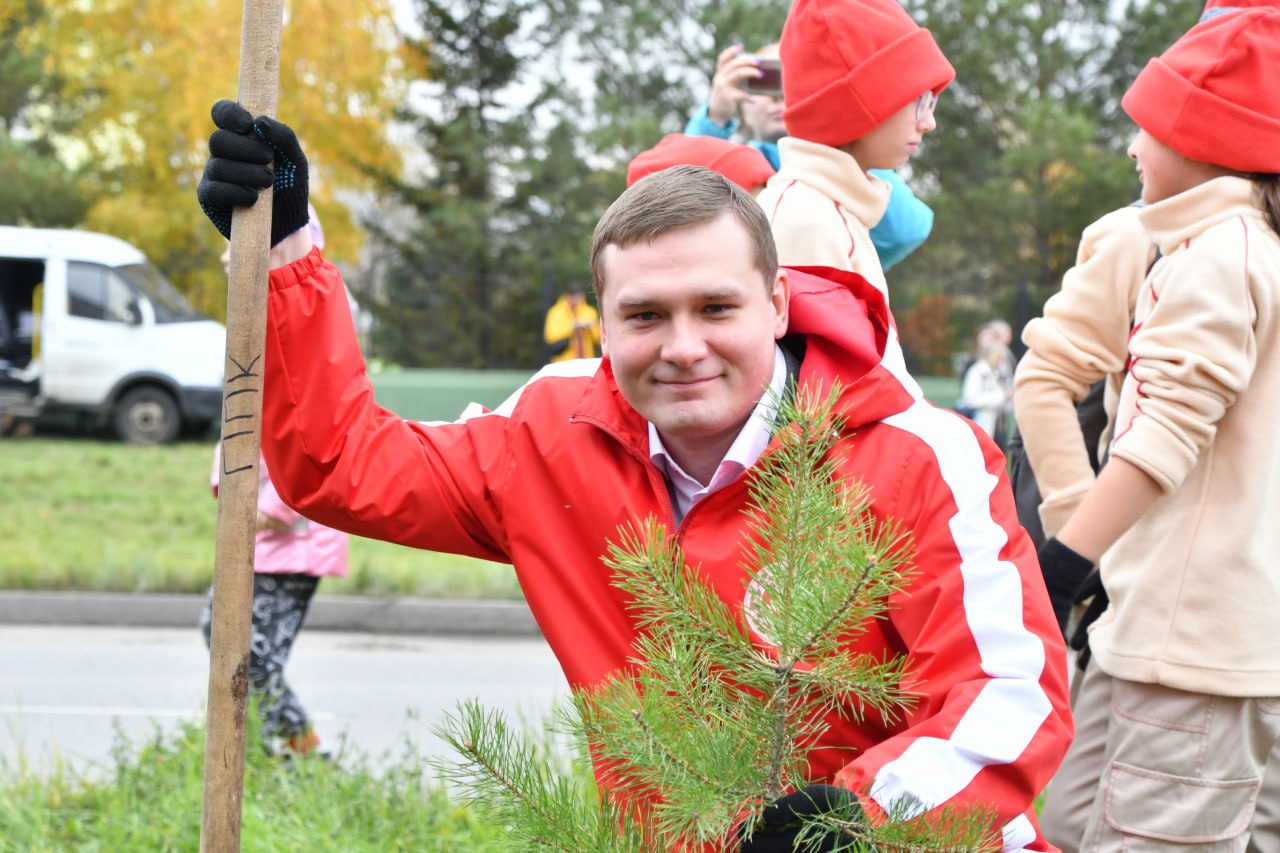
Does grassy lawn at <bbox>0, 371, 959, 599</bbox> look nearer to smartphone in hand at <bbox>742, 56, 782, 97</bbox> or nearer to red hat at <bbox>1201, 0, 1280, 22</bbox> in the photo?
smartphone in hand at <bbox>742, 56, 782, 97</bbox>

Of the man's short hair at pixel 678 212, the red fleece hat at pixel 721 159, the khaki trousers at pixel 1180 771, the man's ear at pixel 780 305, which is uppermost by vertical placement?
the red fleece hat at pixel 721 159

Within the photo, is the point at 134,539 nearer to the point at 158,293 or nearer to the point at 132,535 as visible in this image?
the point at 132,535

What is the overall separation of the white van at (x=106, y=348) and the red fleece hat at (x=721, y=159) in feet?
41.9

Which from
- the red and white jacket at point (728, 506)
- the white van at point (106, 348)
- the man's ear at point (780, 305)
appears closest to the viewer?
the red and white jacket at point (728, 506)

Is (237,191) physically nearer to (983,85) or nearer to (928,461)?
(928,461)

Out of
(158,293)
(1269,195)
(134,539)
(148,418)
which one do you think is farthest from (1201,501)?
(158,293)

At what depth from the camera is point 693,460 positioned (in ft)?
6.72

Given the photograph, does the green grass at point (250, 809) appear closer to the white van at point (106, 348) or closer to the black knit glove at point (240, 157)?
the black knit glove at point (240, 157)

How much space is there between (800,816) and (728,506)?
58 cm

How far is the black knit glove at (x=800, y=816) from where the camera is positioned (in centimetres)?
146

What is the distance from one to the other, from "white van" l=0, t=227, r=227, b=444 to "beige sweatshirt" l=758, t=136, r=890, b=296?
13.7 metres

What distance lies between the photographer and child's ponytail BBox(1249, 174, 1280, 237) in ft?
8.64

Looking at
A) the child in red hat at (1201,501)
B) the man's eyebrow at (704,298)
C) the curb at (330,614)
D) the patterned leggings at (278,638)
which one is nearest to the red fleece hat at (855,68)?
the child in red hat at (1201,501)

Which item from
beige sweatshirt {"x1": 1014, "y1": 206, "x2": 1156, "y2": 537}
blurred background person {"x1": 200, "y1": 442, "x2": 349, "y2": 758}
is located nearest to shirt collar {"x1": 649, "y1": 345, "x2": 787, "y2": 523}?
beige sweatshirt {"x1": 1014, "y1": 206, "x2": 1156, "y2": 537}
